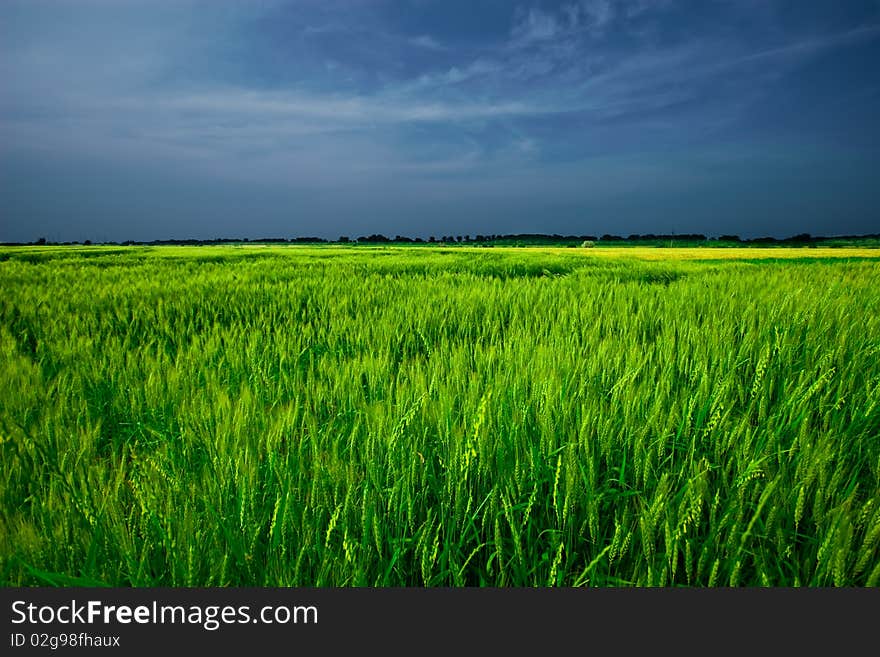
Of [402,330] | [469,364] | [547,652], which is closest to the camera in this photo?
[547,652]

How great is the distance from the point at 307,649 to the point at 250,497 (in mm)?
279

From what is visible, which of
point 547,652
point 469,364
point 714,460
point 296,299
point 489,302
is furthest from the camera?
point 296,299

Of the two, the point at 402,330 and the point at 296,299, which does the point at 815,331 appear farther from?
the point at 296,299

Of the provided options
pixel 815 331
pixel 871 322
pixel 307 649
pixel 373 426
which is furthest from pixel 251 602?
pixel 871 322

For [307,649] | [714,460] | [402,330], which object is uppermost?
[402,330]

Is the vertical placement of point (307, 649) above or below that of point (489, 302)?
below

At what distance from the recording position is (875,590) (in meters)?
0.71

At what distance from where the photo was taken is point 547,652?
2.27 feet

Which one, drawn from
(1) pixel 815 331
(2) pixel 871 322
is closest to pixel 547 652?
(1) pixel 815 331

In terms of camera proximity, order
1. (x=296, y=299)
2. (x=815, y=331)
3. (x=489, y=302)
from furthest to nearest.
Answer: (x=296, y=299) < (x=489, y=302) < (x=815, y=331)

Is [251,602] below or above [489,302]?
below

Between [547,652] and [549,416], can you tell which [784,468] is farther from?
[547,652]

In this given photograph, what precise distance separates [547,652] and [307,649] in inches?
15.8

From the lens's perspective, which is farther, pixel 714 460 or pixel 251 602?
pixel 714 460
